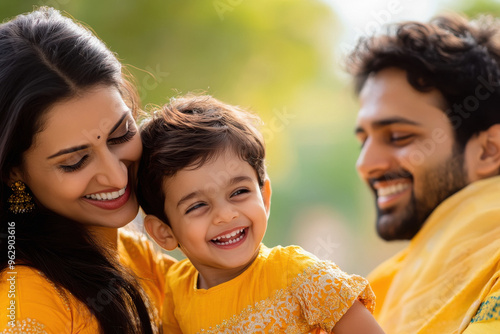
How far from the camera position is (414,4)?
3.32 metres

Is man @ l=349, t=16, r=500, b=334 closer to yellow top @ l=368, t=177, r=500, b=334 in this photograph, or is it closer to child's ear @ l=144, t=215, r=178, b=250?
yellow top @ l=368, t=177, r=500, b=334

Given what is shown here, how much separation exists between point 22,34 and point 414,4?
244cm

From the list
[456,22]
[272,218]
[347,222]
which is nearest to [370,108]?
[456,22]

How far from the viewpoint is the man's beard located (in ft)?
7.19

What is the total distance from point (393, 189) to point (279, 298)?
1053 mm

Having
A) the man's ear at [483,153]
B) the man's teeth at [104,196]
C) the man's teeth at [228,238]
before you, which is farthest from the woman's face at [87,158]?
the man's ear at [483,153]

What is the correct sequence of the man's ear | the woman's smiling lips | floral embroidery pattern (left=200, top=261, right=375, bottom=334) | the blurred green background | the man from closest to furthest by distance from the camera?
floral embroidery pattern (left=200, top=261, right=375, bottom=334) → the woman's smiling lips → the man → the man's ear → the blurred green background

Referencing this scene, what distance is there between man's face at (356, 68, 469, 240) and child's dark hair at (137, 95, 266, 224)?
78 centimetres

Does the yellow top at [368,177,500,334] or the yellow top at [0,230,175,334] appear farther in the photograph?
the yellow top at [368,177,500,334]

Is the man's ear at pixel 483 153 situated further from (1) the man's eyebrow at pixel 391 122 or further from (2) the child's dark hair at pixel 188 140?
(2) the child's dark hair at pixel 188 140

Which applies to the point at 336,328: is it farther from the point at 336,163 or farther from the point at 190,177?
the point at 336,163

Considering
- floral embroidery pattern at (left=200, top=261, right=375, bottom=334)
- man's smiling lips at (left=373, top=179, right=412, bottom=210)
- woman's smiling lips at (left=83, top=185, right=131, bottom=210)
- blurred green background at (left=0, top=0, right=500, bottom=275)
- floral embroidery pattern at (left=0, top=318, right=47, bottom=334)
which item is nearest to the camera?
floral embroidery pattern at (left=0, top=318, right=47, bottom=334)

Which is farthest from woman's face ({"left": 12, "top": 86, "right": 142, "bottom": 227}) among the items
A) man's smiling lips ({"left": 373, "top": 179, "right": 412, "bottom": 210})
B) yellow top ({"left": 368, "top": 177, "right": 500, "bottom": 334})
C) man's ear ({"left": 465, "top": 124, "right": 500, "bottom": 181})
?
man's ear ({"left": 465, "top": 124, "right": 500, "bottom": 181})

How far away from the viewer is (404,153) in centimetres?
227
